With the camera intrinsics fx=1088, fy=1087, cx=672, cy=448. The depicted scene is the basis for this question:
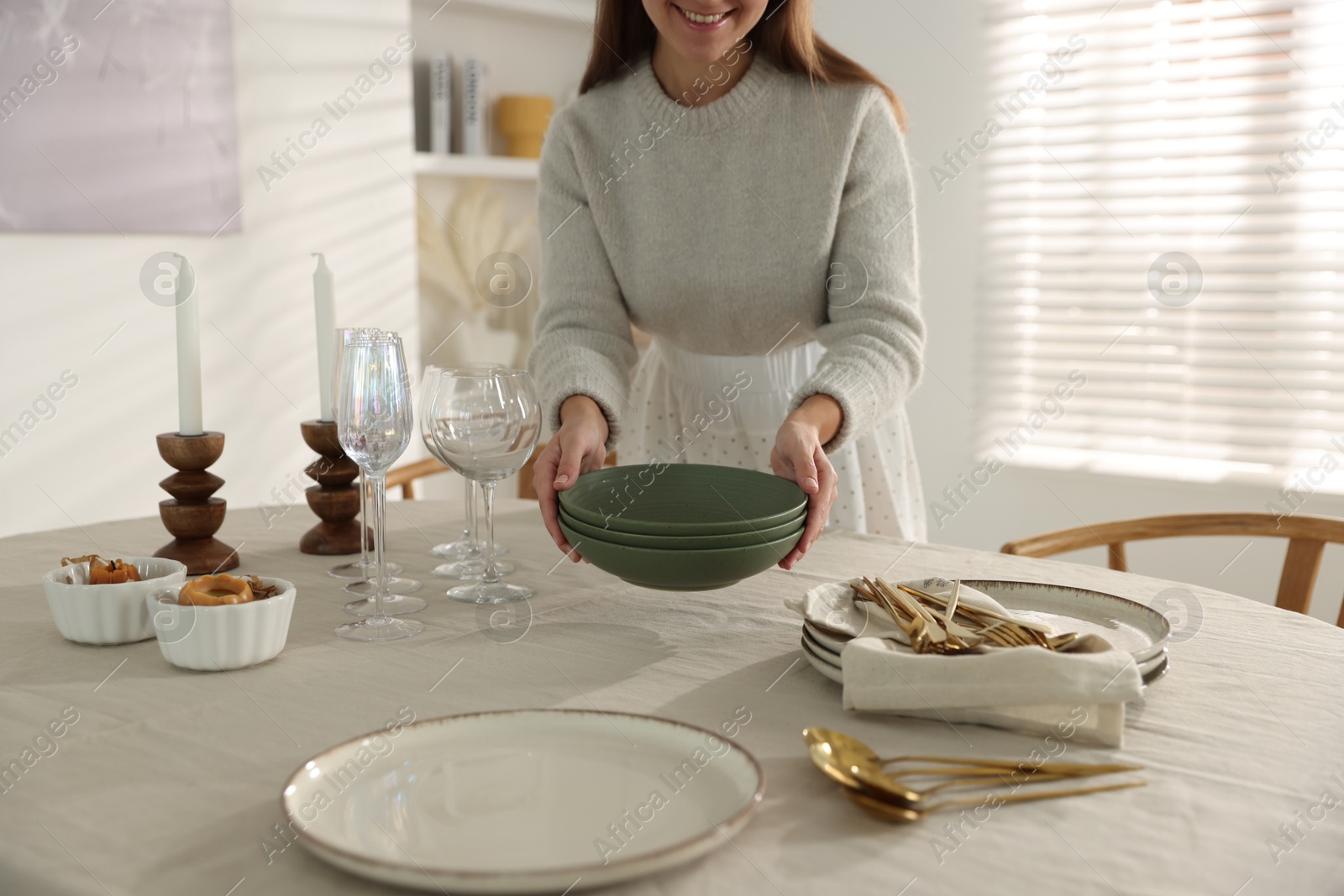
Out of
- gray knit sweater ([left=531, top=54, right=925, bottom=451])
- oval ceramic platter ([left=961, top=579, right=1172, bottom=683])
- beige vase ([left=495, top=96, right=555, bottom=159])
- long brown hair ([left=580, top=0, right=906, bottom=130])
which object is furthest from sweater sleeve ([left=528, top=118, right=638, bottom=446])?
beige vase ([left=495, top=96, right=555, bottom=159])

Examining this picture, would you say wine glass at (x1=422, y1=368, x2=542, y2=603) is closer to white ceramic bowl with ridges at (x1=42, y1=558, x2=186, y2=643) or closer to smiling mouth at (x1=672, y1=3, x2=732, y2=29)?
white ceramic bowl with ridges at (x1=42, y1=558, x2=186, y2=643)

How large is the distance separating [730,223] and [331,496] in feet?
2.29

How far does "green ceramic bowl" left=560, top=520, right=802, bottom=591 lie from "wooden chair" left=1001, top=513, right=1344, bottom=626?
0.67 meters

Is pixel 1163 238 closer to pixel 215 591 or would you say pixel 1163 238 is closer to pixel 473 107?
pixel 473 107

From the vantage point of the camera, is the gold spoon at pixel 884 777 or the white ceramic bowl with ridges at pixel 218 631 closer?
the gold spoon at pixel 884 777

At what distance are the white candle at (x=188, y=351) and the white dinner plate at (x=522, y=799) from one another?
1.81ft

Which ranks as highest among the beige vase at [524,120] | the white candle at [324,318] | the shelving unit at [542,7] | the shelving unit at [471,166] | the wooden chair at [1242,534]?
the shelving unit at [542,7]

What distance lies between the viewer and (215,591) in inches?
36.5

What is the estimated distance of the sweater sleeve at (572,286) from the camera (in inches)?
59.6

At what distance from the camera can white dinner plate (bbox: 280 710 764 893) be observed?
561mm

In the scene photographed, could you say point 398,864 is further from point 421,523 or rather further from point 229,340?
point 229,340

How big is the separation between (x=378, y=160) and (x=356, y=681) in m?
2.42

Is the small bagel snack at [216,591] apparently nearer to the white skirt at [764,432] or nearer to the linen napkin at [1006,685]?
the linen napkin at [1006,685]

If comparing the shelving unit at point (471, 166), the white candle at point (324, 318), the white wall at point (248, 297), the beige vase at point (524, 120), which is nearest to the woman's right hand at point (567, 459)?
the white candle at point (324, 318)
